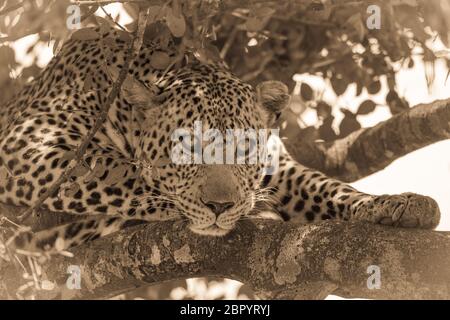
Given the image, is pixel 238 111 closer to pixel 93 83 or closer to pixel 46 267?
pixel 93 83

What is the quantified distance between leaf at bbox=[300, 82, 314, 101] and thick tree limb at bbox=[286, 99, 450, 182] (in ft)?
1.38

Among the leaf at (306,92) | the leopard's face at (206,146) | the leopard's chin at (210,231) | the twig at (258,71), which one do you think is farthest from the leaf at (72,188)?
the leaf at (306,92)

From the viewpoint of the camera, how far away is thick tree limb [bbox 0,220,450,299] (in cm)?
425

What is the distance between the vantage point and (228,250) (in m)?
5.11

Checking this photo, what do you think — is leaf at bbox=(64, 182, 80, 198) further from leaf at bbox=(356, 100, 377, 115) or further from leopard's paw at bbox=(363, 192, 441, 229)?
leaf at bbox=(356, 100, 377, 115)

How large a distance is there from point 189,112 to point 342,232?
6.70 ft

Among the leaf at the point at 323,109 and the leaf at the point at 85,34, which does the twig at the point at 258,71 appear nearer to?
the leaf at the point at 323,109

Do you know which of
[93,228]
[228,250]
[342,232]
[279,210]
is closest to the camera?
[342,232]

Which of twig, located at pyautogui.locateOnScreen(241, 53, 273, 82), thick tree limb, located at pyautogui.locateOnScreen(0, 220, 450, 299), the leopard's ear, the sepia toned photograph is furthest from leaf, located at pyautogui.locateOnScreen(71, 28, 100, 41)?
twig, located at pyautogui.locateOnScreen(241, 53, 273, 82)

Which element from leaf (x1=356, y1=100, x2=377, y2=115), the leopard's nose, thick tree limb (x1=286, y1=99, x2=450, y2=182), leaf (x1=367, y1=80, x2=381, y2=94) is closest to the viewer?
the leopard's nose

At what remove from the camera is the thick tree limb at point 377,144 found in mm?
6906

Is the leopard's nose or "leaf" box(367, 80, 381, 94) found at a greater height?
"leaf" box(367, 80, 381, 94)

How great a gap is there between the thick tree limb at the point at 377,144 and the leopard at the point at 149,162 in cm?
53
